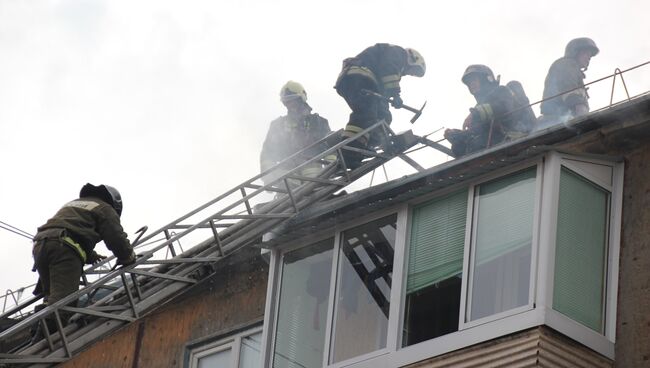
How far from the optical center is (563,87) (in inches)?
573

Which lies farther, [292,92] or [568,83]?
[292,92]

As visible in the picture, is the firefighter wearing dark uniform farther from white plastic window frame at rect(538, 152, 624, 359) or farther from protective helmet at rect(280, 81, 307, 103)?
white plastic window frame at rect(538, 152, 624, 359)

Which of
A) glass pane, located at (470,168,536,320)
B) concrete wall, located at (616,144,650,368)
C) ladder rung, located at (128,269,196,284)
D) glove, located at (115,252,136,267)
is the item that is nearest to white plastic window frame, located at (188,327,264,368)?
ladder rung, located at (128,269,196,284)

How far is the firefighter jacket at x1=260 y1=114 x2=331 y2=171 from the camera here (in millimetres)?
16922

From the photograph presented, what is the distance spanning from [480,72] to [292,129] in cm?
321

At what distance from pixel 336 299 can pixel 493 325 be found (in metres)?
2.09

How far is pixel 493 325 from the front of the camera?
10.2 meters

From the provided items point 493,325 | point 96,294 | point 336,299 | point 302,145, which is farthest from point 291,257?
point 302,145

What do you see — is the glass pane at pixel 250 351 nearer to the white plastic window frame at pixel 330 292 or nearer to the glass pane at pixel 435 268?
the white plastic window frame at pixel 330 292

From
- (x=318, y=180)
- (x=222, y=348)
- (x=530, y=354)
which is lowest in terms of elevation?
(x=530, y=354)

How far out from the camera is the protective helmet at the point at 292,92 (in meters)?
17.1

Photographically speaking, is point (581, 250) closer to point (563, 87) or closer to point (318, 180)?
point (318, 180)

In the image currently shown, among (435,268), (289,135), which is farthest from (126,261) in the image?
(289,135)

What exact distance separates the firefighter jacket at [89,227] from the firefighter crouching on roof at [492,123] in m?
3.78
